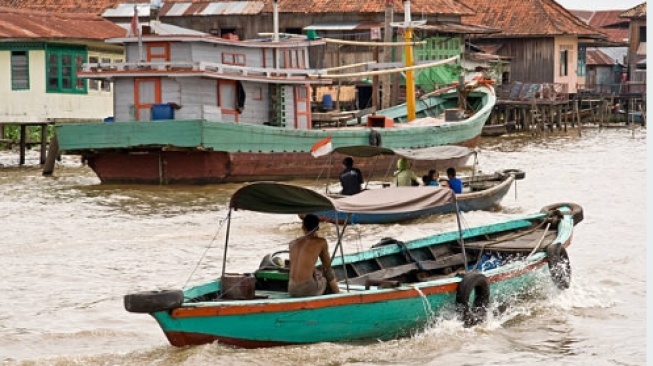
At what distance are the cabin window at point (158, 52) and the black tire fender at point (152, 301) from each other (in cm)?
1754

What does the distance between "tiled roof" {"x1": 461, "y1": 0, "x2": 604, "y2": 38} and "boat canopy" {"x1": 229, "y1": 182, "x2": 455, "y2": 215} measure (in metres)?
42.3

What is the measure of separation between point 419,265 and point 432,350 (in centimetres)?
246

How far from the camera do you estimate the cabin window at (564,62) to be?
187ft

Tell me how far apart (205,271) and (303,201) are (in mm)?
5474

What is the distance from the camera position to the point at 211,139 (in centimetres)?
2748

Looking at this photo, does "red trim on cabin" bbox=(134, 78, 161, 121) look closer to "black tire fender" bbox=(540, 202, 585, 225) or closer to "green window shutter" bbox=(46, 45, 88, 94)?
"green window shutter" bbox=(46, 45, 88, 94)

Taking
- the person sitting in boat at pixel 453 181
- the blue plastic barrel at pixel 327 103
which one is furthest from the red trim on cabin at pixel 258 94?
the blue plastic barrel at pixel 327 103

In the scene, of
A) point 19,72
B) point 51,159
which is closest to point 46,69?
point 19,72

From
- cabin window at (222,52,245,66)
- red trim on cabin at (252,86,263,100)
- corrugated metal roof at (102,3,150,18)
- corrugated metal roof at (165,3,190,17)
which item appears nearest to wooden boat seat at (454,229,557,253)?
cabin window at (222,52,245,66)

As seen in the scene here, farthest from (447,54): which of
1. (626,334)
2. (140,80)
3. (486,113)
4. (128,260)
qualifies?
(626,334)

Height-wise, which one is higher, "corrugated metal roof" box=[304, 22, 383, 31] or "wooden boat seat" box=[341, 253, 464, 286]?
"corrugated metal roof" box=[304, 22, 383, 31]

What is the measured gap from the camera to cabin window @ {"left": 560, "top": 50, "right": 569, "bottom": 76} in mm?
56875

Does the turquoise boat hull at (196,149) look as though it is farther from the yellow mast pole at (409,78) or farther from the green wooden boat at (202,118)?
the yellow mast pole at (409,78)

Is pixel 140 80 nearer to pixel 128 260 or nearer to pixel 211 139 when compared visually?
pixel 211 139
